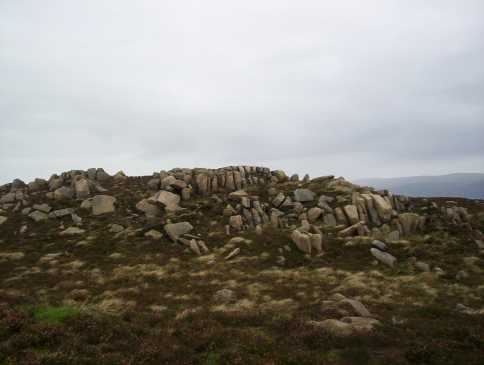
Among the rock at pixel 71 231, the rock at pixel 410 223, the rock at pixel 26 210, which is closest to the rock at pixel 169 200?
the rock at pixel 71 231

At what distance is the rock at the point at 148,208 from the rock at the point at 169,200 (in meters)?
1.14

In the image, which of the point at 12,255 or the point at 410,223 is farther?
the point at 410,223

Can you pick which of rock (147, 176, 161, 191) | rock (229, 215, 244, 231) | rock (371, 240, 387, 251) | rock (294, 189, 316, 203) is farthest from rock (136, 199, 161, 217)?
rock (371, 240, 387, 251)

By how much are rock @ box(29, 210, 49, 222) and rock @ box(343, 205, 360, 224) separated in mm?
38359

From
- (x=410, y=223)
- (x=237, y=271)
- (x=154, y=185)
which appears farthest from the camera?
(x=154, y=185)

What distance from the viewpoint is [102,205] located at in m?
44.5

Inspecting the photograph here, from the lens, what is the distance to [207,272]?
2727 centimetres

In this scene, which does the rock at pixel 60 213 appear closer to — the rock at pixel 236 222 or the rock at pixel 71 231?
the rock at pixel 71 231

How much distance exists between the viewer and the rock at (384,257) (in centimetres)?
2753

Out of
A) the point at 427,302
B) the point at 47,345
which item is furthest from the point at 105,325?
the point at 427,302

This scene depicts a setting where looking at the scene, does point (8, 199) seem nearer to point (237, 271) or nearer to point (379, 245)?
point (237, 271)

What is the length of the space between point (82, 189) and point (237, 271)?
34245 mm

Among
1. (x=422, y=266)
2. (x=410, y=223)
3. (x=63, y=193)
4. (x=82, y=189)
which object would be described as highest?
Result: (x=82, y=189)

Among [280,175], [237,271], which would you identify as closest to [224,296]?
[237,271]
